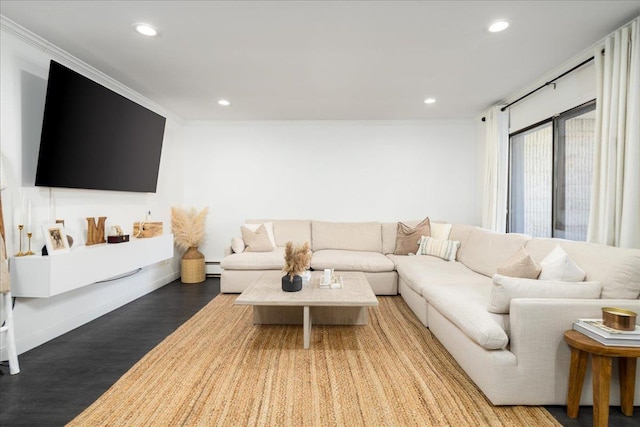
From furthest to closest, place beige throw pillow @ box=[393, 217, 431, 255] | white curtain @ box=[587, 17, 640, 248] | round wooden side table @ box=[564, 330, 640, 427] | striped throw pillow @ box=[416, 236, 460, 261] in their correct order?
1. beige throw pillow @ box=[393, 217, 431, 255]
2. striped throw pillow @ box=[416, 236, 460, 261]
3. white curtain @ box=[587, 17, 640, 248]
4. round wooden side table @ box=[564, 330, 640, 427]

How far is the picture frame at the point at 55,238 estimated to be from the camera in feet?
8.39

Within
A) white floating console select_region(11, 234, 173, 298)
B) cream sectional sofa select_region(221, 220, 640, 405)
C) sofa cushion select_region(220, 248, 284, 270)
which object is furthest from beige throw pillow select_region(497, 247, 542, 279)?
white floating console select_region(11, 234, 173, 298)

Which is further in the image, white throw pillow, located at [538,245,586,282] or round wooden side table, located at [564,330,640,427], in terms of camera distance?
white throw pillow, located at [538,245,586,282]

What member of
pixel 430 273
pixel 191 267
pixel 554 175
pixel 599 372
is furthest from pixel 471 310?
pixel 191 267

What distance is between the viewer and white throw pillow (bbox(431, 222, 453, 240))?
4.46m

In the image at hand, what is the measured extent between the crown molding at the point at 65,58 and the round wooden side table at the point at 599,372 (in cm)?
437

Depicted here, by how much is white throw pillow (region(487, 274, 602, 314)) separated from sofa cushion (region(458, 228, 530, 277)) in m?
0.97

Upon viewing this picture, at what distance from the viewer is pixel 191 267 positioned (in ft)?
15.8

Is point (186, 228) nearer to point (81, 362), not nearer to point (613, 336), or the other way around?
point (81, 362)

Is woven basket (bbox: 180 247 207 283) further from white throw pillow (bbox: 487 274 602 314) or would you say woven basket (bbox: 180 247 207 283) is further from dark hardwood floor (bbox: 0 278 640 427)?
white throw pillow (bbox: 487 274 602 314)

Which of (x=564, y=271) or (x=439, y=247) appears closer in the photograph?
(x=564, y=271)

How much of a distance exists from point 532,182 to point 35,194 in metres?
5.15

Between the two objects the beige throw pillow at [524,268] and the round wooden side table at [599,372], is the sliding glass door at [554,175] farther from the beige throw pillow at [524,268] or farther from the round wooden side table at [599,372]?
the round wooden side table at [599,372]

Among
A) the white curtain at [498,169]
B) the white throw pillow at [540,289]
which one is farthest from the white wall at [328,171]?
the white throw pillow at [540,289]
